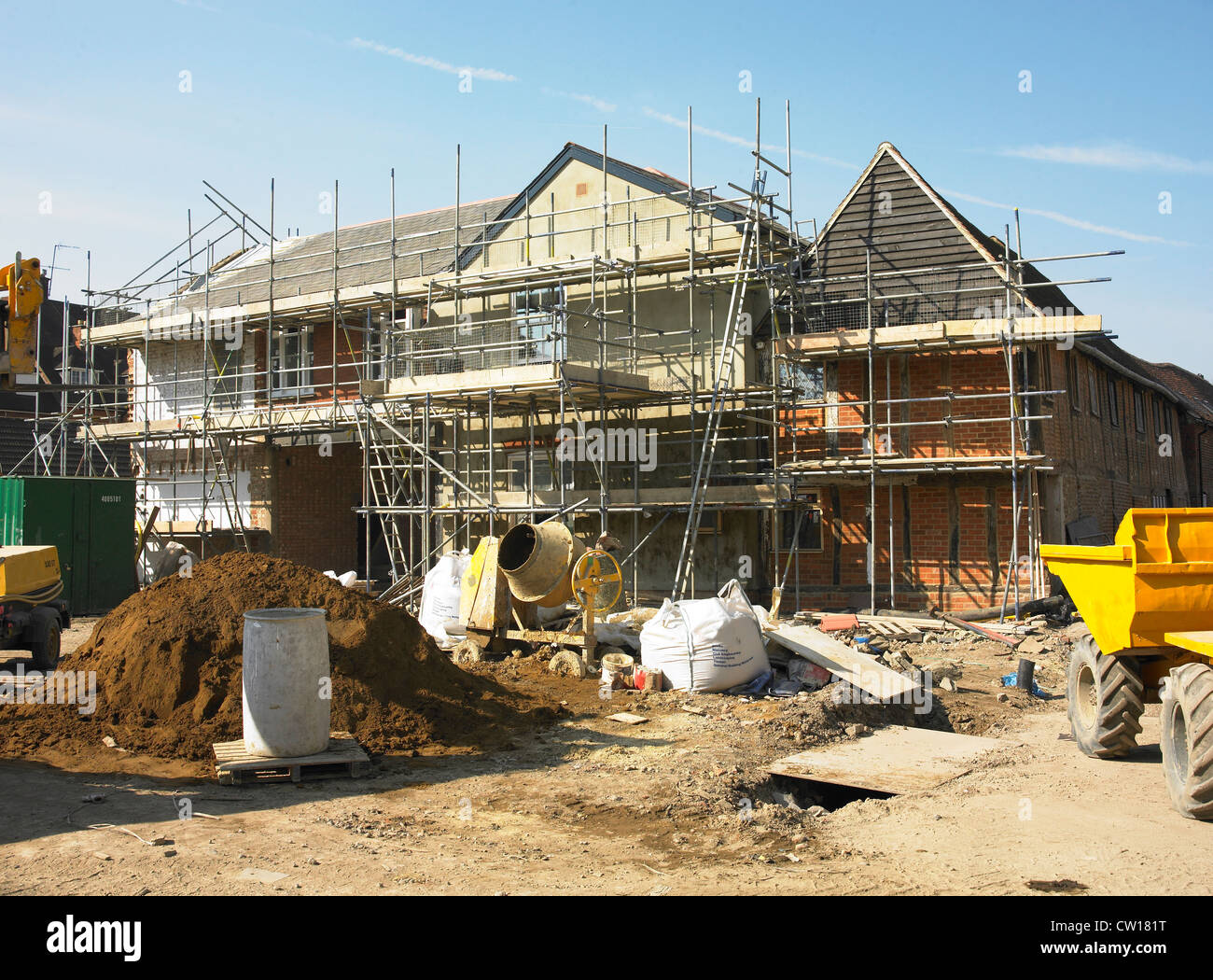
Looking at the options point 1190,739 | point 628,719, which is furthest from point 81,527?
point 1190,739

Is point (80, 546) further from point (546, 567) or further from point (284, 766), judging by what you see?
point (284, 766)

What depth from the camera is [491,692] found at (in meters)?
11.2

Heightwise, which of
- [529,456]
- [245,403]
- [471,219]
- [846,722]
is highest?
[471,219]

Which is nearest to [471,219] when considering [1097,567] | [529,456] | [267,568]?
[529,456]

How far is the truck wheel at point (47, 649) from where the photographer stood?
41.9 feet

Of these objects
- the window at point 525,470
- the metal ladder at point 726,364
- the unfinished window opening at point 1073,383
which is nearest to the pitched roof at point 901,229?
the unfinished window opening at point 1073,383

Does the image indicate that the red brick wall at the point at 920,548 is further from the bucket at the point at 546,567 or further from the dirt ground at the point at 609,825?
the dirt ground at the point at 609,825

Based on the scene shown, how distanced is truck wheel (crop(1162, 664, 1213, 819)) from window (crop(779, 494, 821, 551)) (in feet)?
37.8

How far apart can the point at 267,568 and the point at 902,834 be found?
7.25 metres

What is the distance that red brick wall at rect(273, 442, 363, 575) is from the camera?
961 inches

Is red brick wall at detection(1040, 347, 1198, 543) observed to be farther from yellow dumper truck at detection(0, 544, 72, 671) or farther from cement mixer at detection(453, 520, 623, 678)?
yellow dumper truck at detection(0, 544, 72, 671)

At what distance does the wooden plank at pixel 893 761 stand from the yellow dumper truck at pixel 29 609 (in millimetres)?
9264

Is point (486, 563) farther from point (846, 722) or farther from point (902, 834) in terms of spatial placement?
point (902, 834)
